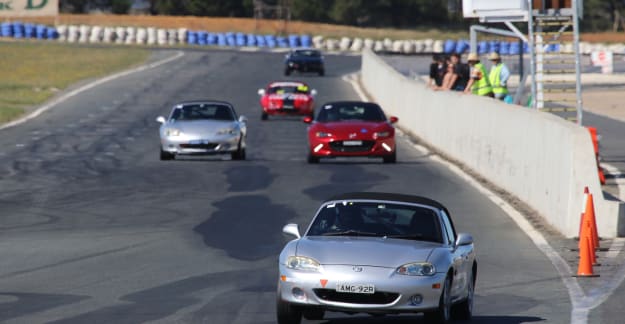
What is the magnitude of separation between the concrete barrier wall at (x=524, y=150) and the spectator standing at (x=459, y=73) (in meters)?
0.53

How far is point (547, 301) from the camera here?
487 inches

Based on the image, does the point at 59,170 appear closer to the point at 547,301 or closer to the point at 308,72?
the point at 547,301

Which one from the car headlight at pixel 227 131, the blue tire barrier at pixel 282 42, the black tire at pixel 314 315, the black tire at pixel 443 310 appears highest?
the black tire at pixel 443 310

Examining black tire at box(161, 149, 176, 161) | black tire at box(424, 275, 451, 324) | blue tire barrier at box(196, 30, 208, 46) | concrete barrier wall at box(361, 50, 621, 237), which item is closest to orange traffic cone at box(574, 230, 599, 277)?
concrete barrier wall at box(361, 50, 621, 237)

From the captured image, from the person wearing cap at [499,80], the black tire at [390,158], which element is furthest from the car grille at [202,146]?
the person wearing cap at [499,80]

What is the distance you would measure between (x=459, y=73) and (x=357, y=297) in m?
21.8

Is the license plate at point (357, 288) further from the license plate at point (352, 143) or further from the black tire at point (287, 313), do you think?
the license plate at point (352, 143)

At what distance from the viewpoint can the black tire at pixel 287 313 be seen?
10.3 meters

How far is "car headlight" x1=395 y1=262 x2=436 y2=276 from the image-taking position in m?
10.2

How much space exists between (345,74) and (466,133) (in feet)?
145

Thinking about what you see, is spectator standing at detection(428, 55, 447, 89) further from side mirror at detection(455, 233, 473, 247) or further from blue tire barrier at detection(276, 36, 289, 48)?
blue tire barrier at detection(276, 36, 289, 48)

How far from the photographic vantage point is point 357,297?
10.1 m

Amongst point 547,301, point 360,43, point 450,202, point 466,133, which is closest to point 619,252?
point 547,301

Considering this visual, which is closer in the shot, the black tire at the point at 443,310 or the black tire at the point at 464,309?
the black tire at the point at 443,310
